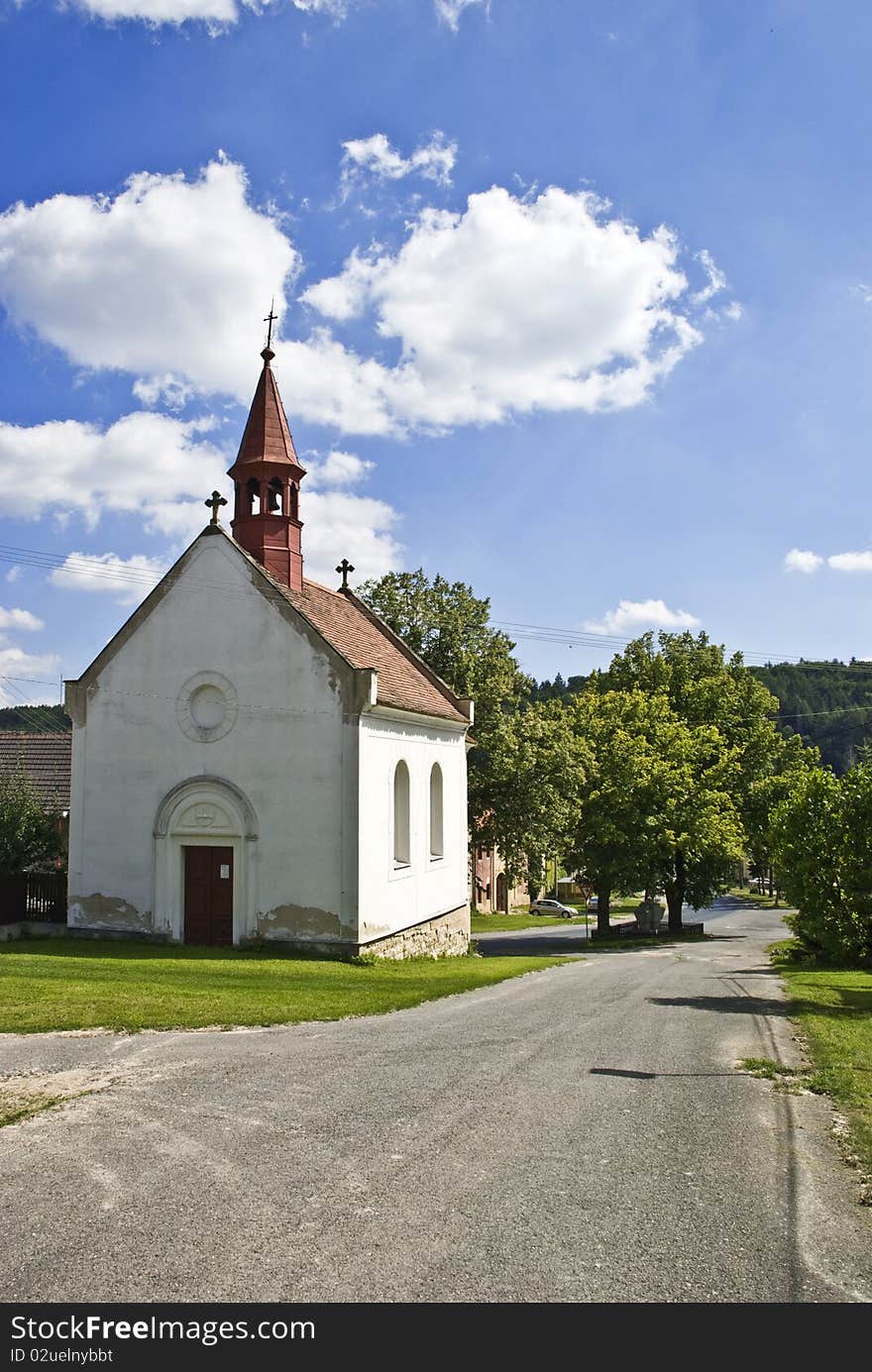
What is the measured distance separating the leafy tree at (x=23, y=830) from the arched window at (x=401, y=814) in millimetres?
9913

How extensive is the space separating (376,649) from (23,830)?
10846 mm

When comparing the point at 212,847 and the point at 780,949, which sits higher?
the point at 212,847

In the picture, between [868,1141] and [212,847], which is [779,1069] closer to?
[868,1141]

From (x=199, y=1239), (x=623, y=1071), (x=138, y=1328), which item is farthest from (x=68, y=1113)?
(x=623, y=1071)

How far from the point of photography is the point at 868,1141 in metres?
7.71

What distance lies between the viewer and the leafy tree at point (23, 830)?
83.6 feet

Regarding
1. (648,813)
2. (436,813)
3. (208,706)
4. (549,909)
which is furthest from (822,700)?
(208,706)

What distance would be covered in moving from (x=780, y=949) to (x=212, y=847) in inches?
711

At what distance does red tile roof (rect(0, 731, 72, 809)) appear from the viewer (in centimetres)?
3400

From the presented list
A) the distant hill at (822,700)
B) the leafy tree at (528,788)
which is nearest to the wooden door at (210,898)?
the leafy tree at (528,788)

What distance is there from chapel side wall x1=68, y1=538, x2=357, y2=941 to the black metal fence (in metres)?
1.41

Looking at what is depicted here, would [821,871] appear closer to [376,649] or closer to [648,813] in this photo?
[376,649]

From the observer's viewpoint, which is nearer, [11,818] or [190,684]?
[190,684]

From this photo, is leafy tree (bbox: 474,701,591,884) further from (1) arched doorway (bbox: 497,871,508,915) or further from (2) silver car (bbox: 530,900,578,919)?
(2) silver car (bbox: 530,900,578,919)
